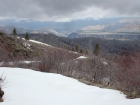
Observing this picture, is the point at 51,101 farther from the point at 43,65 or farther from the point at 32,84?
the point at 43,65

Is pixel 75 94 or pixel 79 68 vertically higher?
pixel 75 94

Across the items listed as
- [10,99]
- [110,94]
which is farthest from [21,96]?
[110,94]

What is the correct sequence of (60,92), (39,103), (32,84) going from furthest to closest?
(32,84), (60,92), (39,103)

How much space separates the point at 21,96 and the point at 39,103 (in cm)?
116

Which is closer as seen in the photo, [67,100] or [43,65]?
[67,100]

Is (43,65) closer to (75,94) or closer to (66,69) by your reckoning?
(66,69)

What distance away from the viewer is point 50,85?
1130cm

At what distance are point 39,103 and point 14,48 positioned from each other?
43635mm

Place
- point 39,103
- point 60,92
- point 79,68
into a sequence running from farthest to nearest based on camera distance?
point 79,68 < point 60,92 < point 39,103

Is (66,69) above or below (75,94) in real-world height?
below

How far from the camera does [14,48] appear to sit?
1934 inches

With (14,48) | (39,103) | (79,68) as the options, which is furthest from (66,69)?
(14,48)

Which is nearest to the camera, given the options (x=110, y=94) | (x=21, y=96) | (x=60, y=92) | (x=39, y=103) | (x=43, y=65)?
(x=39, y=103)

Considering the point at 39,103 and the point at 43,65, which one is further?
the point at 43,65
